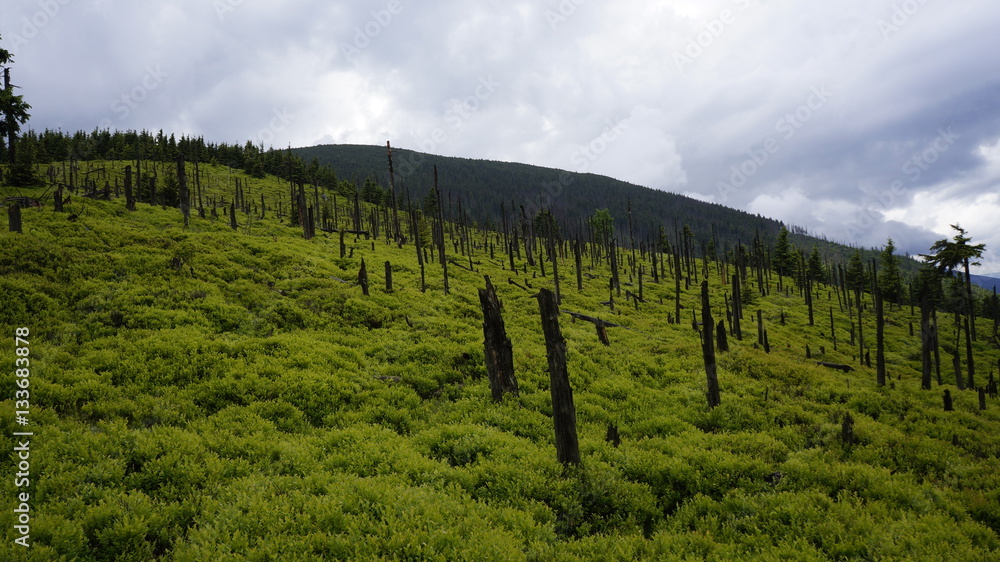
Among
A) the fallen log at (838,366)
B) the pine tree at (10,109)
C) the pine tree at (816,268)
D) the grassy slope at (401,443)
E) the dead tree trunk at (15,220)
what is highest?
the pine tree at (10,109)

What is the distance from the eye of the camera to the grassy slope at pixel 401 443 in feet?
26.0

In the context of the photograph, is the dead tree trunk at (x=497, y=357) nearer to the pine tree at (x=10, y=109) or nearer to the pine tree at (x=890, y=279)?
the pine tree at (x=10, y=109)

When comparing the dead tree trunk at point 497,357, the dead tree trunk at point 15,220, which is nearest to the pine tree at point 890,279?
the dead tree trunk at point 497,357

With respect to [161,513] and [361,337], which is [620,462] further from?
[361,337]

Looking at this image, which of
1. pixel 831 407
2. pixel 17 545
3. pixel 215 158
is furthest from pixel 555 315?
pixel 215 158

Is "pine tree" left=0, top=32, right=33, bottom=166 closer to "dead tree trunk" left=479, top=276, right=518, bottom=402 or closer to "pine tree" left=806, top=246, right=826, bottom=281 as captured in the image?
"dead tree trunk" left=479, top=276, right=518, bottom=402

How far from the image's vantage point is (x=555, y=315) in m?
11.5

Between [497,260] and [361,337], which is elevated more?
[497,260]

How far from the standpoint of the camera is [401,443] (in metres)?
11.6

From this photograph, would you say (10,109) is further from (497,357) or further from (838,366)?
(838,366)

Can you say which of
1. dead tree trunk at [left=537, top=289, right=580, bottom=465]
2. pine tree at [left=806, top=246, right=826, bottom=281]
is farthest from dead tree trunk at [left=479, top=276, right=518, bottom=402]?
pine tree at [left=806, top=246, right=826, bottom=281]

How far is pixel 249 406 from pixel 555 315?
1007 centimetres

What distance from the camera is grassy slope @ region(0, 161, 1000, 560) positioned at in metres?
7.93

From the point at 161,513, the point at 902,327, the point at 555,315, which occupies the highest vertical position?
the point at 555,315
